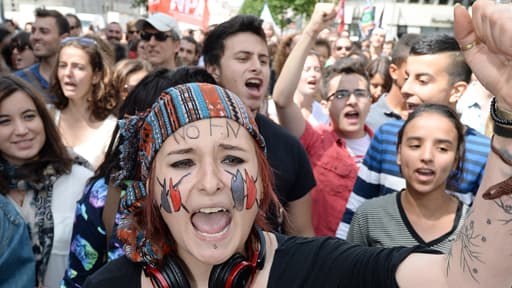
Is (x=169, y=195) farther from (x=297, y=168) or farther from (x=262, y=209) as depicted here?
(x=297, y=168)

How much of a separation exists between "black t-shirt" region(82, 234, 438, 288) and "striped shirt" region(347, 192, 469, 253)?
918 mm

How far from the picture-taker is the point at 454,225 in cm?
235

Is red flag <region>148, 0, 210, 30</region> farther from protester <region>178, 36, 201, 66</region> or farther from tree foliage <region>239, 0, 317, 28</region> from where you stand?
tree foliage <region>239, 0, 317, 28</region>

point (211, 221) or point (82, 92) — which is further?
point (82, 92)

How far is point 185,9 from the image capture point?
A: 944cm

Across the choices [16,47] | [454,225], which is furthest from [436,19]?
[454,225]

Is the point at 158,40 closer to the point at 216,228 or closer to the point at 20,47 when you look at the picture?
the point at 20,47

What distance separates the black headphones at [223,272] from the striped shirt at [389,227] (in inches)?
40.3

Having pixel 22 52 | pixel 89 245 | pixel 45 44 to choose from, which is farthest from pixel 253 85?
pixel 22 52

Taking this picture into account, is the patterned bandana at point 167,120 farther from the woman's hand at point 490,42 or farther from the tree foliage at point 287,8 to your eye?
the tree foliage at point 287,8

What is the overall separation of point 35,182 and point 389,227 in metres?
1.82

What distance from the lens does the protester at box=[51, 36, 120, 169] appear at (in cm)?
406

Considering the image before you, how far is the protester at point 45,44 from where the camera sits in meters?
4.98

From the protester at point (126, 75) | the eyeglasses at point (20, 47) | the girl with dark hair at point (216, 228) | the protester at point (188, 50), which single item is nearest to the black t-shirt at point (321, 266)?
the girl with dark hair at point (216, 228)
